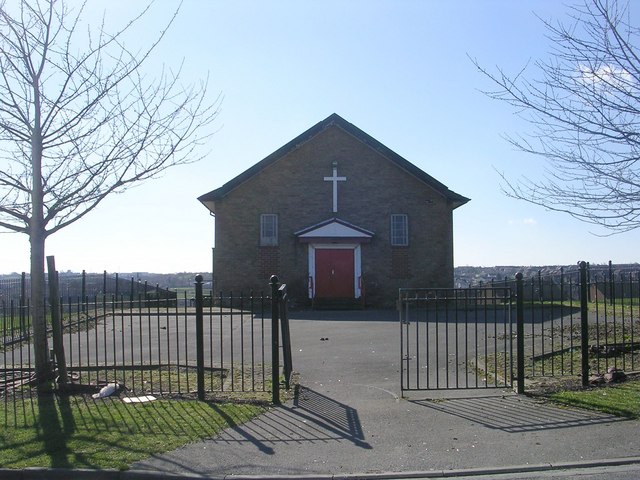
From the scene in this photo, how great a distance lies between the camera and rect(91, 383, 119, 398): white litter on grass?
29.2 feet

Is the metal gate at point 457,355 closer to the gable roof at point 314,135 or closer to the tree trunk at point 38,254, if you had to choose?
the tree trunk at point 38,254

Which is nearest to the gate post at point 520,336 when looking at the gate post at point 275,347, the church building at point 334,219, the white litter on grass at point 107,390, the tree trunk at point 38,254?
the gate post at point 275,347

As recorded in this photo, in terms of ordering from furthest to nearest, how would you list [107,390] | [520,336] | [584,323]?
[584,323]
[107,390]
[520,336]

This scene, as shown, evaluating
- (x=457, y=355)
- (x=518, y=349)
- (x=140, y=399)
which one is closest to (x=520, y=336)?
(x=518, y=349)

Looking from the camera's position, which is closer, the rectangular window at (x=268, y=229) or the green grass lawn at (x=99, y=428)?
the green grass lawn at (x=99, y=428)

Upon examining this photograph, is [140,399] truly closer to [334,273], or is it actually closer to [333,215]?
[334,273]

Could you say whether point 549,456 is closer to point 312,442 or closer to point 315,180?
point 312,442

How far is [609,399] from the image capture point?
27.4 feet

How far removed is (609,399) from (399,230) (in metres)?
19.3

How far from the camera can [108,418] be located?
7664mm

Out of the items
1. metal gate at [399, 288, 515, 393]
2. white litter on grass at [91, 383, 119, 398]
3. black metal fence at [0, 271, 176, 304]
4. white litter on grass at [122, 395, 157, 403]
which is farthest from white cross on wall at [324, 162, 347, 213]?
white litter on grass at [122, 395, 157, 403]

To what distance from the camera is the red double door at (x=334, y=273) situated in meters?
27.1

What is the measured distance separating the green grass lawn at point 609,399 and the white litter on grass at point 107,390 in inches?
231

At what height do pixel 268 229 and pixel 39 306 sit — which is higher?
pixel 268 229
